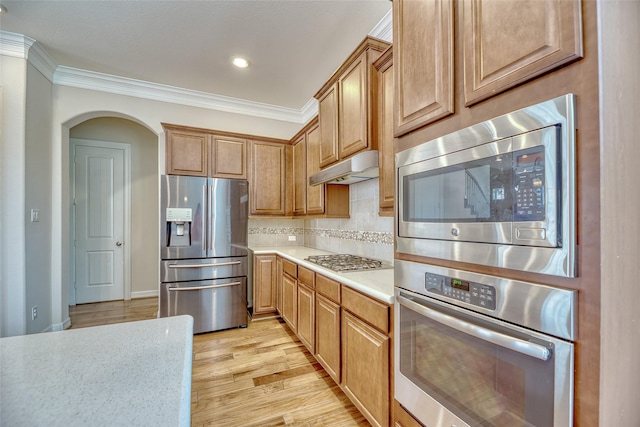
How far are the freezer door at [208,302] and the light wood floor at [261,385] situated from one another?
4.8 inches

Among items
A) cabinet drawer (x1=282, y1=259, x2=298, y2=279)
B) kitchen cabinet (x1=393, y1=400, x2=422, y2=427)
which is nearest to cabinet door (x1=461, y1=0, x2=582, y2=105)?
kitchen cabinet (x1=393, y1=400, x2=422, y2=427)

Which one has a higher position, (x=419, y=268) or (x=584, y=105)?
(x=584, y=105)

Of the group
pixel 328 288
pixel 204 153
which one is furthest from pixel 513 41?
pixel 204 153

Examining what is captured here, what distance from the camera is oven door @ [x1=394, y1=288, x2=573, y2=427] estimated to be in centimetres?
73

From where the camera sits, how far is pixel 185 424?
19.0 inches

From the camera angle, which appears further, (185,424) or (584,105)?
(584,105)

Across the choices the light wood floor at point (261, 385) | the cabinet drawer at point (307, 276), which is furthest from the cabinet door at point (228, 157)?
the light wood floor at point (261, 385)

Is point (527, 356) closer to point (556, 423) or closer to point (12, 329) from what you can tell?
point (556, 423)

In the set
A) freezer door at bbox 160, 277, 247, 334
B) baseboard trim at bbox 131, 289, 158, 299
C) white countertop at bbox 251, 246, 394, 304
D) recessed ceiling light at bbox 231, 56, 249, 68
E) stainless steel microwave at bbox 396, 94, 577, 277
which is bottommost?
baseboard trim at bbox 131, 289, 158, 299

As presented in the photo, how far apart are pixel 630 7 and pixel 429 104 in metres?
0.55

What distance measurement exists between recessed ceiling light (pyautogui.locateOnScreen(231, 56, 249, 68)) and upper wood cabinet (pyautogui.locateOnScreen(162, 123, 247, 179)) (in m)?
0.81

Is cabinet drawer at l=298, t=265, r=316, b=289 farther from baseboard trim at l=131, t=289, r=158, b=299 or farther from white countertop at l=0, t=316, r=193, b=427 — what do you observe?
baseboard trim at l=131, t=289, r=158, b=299

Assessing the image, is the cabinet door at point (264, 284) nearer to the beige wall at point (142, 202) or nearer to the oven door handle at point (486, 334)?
the beige wall at point (142, 202)

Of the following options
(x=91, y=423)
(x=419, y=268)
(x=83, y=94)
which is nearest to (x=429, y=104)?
(x=419, y=268)
